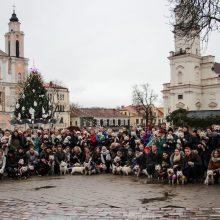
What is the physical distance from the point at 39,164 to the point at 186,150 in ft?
20.0

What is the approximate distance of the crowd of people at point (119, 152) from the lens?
43.3 ft

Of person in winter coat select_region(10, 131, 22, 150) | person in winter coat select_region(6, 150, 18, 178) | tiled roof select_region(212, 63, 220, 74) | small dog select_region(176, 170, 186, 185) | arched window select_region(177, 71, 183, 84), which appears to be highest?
tiled roof select_region(212, 63, 220, 74)

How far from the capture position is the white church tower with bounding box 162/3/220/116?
7019 cm

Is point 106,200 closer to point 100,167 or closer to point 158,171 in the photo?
point 158,171

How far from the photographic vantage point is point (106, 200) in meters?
9.81

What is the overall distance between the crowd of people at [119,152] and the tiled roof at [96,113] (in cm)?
8942

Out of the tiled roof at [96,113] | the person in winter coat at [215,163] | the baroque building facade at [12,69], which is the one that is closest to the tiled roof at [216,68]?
the baroque building facade at [12,69]

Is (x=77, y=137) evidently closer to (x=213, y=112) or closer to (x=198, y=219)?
(x=198, y=219)

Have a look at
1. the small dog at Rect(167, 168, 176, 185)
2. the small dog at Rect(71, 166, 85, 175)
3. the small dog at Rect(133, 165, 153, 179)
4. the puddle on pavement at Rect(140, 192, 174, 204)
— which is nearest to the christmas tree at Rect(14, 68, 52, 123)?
the small dog at Rect(71, 166, 85, 175)

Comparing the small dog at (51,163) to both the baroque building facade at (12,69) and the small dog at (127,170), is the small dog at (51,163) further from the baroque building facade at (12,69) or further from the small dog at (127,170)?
the baroque building facade at (12,69)

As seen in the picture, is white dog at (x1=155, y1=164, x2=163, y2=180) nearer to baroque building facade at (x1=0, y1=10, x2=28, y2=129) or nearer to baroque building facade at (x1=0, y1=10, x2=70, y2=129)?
baroque building facade at (x1=0, y1=10, x2=28, y2=129)

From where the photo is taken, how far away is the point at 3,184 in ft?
43.8

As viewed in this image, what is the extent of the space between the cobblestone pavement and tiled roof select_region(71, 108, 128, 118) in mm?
94286

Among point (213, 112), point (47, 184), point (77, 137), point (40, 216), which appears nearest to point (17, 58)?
point (213, 112)
